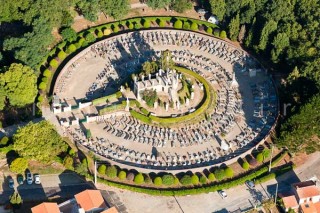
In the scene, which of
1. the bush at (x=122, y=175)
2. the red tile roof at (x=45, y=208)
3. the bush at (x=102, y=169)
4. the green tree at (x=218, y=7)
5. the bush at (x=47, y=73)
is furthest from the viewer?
the green tree at (x=218, y=7)

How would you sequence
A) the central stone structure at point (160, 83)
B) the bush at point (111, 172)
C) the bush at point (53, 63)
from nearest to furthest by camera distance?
1. the bush at point (111, 172)
2. the central stone structure at point (160, 83)
3. the bush at point (53, 63)

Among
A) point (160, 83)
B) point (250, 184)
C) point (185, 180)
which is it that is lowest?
point (250, 184)

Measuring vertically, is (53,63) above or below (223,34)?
above

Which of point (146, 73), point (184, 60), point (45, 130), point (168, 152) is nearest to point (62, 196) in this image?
point (45, 130)

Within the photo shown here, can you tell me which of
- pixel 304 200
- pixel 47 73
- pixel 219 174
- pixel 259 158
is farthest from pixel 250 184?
pixel 47 73

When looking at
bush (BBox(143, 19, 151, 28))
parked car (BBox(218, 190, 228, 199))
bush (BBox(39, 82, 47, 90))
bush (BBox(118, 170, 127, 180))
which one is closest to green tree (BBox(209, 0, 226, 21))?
bush (BBox(143, 19, 151, 28))

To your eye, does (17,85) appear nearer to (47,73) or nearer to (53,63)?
(47,73)

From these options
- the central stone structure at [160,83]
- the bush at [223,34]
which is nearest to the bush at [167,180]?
the central stone structure at [160,83]

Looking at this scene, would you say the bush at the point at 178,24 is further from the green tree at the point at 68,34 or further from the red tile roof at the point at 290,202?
the red tile roof at the point at 290,202
